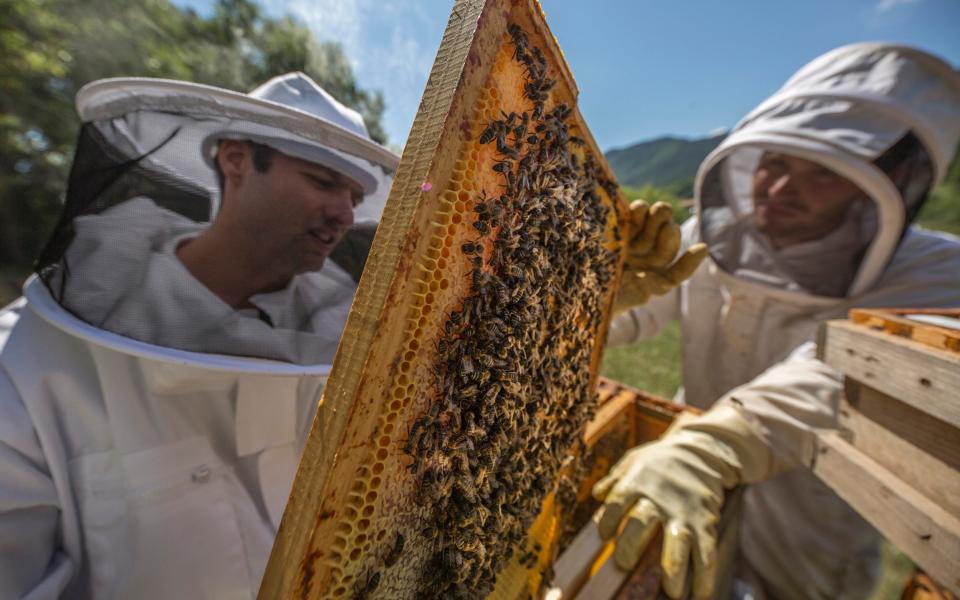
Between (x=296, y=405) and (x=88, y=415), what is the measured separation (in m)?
0.65

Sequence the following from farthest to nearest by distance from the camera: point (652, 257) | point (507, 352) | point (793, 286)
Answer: point (793, 286) → point (652, 257) → point (507, 352)

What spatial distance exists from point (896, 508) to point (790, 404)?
0.95 metres

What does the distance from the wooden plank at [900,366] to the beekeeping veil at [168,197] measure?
195 cm

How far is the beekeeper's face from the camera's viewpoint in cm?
164

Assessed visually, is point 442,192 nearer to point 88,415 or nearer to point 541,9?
point 541,9

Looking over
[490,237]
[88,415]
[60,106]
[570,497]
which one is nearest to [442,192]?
[490,237]

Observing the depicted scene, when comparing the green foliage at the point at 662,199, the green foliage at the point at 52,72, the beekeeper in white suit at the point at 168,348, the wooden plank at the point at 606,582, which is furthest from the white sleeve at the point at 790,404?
the green foliage at the point at 52,72

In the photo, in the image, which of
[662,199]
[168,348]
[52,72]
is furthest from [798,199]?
[52,72]

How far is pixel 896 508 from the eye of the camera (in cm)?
114

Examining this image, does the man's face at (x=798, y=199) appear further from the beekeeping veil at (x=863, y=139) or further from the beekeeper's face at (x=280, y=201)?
the beekeeper's face at (x=280, y=201)

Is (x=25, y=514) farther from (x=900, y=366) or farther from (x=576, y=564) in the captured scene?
(x=900, y=366)

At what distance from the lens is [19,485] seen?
1.04m

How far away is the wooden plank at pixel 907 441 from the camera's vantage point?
1062 millimetres

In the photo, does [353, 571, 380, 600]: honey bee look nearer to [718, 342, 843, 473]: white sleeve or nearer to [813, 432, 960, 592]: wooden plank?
[813, 432, 960, 592]: wooden plank
